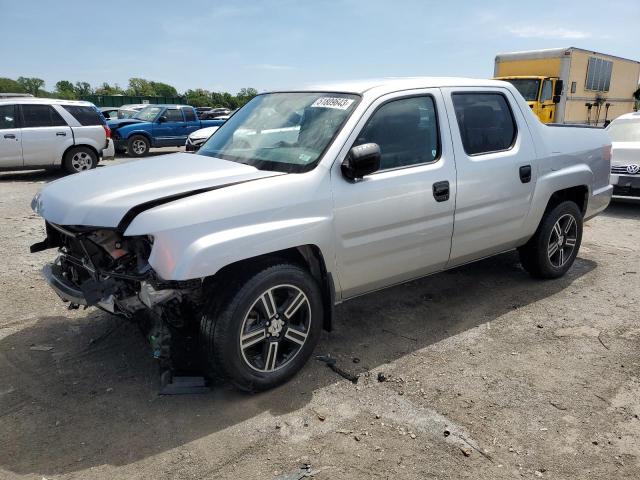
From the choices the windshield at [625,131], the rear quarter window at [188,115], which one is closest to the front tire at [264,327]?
the windshield at [625,131]

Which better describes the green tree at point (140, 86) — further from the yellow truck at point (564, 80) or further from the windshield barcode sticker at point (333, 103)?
the windshield barcode sticker at point (333, 103)

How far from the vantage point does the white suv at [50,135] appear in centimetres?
1162

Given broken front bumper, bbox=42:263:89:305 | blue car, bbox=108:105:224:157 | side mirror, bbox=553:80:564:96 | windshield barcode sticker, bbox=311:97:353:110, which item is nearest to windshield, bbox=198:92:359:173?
windshield barcode sticker, bbox=311:97:353:110

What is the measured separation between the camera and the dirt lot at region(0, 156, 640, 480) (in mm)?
2707

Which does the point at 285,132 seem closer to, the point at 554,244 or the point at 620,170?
the point at 554,244

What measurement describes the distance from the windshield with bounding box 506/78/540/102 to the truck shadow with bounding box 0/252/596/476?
11529mm

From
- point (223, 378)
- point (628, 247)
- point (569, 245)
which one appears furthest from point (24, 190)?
point (628, 247)

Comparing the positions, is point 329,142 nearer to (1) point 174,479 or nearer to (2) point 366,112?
(2) point 366,112

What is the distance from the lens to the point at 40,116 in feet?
39.2

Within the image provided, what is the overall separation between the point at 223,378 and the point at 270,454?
0.62 meters

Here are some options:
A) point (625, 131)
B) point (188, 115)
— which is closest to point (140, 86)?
point (188, 115)

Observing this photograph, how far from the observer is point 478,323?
436cm

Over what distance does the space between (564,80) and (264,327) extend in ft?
48.6

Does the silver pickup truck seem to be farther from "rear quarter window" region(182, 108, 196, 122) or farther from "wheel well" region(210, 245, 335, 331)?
"rear quarter window" region(182, 108, 196, 122)
